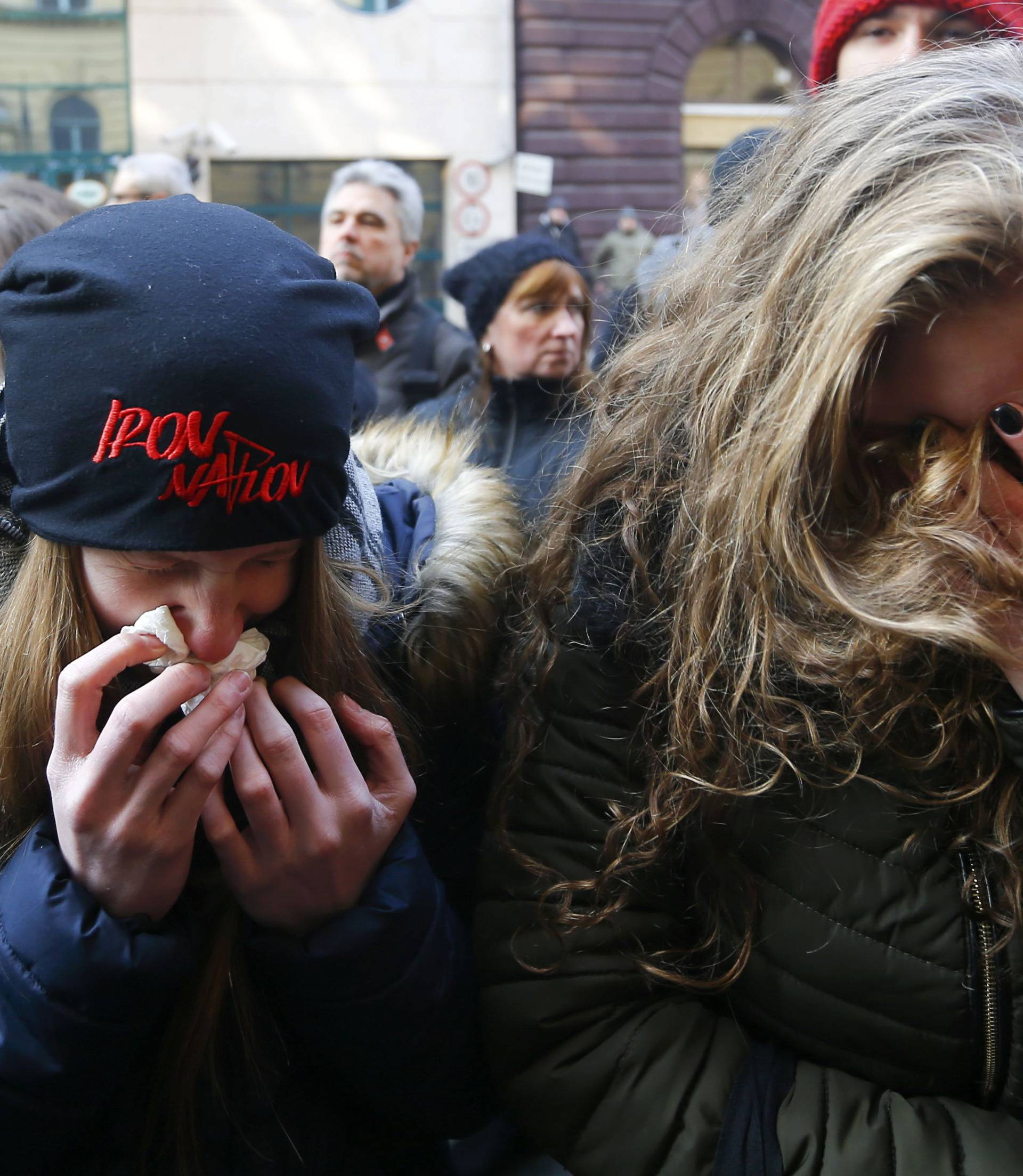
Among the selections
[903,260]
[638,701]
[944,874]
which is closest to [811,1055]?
[944,874]

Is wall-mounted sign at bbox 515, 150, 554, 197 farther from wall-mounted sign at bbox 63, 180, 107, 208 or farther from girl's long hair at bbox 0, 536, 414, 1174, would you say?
girl's long hair at bbox 0, 536, 414, 1174

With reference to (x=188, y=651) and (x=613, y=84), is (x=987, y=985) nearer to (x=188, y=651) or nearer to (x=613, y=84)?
(x=188, y=651)

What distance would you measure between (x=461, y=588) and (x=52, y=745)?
561 mm

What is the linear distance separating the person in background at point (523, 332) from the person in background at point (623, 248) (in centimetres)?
476

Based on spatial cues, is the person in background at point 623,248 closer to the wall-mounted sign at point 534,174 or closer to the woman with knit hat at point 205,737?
the wall-mounted sign at point 534,174

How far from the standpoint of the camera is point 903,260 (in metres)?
1.13

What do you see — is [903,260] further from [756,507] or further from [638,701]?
[638,701]

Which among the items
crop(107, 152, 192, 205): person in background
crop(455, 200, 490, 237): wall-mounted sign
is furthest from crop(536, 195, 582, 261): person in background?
crop(107, 152, 192, 205): person in background

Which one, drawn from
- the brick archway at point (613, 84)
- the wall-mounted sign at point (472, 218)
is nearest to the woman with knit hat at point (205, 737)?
the wall-mounted sign at point (472, 218)

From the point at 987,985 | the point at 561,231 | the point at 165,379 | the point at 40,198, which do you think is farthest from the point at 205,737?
the point at 561,231

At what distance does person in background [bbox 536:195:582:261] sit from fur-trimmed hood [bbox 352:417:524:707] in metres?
2.42

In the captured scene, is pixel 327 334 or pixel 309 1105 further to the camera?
pixel 309 1105

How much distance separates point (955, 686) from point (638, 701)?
35 centimetres

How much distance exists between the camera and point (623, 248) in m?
10.2
